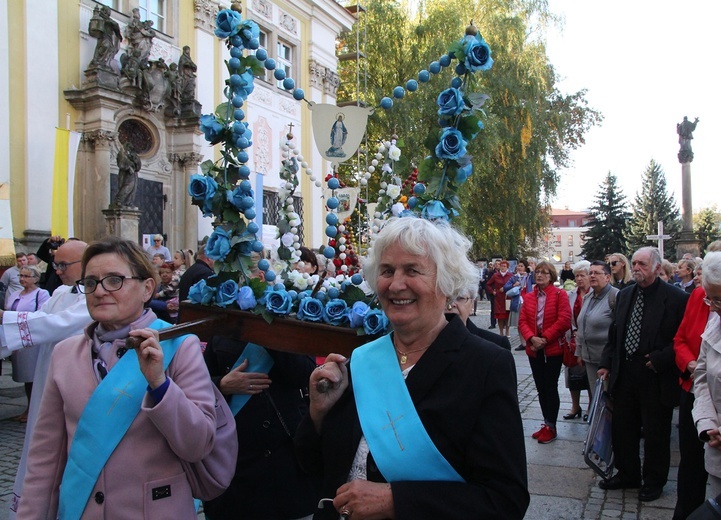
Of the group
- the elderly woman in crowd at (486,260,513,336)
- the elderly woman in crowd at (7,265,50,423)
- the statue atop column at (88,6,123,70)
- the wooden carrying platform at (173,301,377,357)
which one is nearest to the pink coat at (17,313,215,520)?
the wooden carrying platform at (173,301,377,357)

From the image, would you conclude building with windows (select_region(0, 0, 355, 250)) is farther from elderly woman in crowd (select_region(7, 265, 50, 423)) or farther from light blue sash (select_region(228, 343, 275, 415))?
light blue sash (select_region(228, 343, 275, 415))

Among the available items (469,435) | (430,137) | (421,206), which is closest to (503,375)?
(469,435)

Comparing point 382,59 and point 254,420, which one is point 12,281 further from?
point 382,59

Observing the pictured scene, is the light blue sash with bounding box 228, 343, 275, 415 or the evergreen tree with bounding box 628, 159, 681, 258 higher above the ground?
the evergreen tree with bounding box 628, 159, 681, 258

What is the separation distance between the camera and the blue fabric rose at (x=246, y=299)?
9.47ft

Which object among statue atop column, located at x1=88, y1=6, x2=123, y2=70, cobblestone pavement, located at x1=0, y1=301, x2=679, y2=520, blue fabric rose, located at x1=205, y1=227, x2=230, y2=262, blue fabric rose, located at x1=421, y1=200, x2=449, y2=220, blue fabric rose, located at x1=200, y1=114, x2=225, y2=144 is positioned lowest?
cobblestone pavement, located at x1=0, y1=301, x2=679, y2=520

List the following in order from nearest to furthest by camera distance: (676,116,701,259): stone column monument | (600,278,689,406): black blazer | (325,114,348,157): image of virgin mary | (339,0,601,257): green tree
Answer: (325,114,348,157): image of virgin mary < (600,278,689,406): black blazer < (339,0,601,257): green tree < (676,116,701,259): stone column monument

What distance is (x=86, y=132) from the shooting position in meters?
14.0

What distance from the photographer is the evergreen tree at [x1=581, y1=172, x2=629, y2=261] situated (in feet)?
149

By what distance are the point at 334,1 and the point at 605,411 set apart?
1971cm

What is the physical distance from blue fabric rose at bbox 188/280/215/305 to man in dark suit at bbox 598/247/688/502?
11.7 feet

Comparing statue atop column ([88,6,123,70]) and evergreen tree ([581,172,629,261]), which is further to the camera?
evergreen tree ([581,172,629,261])

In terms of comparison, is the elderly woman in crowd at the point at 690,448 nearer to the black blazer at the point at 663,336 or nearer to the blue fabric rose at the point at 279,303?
the black blazer at the point at 663,336

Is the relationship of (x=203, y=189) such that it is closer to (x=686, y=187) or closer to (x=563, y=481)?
(x=563, y=481)
